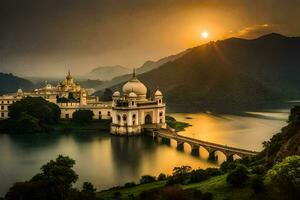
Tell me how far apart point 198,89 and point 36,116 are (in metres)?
70.5

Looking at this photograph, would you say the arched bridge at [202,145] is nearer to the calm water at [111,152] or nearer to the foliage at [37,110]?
the calm water at [111,152]

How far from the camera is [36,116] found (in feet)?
150

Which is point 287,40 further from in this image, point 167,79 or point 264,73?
point 167,79

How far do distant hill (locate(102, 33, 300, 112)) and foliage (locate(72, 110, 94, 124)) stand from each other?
4444 centimetres

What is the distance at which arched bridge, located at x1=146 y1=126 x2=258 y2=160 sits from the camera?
29281 mm

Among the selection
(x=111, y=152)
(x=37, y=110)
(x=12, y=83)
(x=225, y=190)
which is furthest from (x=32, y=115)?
(x=12, y=83)

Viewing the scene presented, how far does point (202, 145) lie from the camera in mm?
33531

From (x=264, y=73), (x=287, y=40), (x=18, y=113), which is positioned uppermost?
(x=287, y=40)

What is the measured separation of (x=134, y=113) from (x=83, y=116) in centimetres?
669

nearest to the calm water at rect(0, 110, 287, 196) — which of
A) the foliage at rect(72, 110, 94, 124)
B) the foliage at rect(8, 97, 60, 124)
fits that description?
the foliage at rect(72, 110, 94, 124)

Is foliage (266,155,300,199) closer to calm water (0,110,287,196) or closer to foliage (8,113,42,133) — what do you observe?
calm water (0,110,287,196)

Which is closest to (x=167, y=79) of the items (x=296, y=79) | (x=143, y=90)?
(x=296, y=79)

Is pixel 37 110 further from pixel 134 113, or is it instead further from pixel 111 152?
pixel 111 152

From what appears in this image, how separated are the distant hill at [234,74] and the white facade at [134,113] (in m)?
43.4
